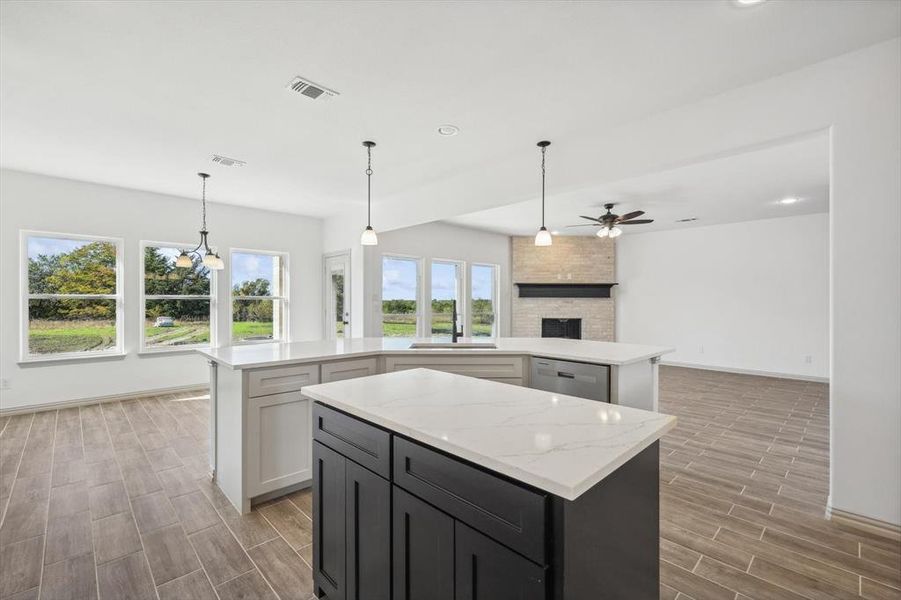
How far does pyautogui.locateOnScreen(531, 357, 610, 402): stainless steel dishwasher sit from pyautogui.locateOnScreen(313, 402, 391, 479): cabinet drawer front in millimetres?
1840

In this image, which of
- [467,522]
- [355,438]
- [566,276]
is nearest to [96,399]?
[355,438]

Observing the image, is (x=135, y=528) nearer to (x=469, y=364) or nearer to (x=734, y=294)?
(x=469, y=364)

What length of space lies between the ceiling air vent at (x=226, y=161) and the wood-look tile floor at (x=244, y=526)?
2698 millimetres

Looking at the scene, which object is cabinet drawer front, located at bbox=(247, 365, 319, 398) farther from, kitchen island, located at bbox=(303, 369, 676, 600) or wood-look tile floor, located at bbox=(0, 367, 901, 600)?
kitchen island, located at bbox=(303, 369, 676, 600)

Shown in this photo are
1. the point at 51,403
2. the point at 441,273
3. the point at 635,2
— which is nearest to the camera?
the point at 635,2

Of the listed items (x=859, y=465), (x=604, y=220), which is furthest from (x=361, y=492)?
(x=604, y=220)

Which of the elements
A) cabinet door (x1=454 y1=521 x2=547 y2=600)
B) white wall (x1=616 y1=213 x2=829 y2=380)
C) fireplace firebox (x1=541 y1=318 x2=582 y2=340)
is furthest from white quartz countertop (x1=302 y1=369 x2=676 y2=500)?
white wall (x1=616 y1=213 x2=829 y2=380)

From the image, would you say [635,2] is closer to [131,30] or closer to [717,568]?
[131,30]

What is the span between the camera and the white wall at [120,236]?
14.4 feet

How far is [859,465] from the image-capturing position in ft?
7.33

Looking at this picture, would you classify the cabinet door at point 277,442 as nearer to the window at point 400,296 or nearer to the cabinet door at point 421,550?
the cabinet door at point 421,550

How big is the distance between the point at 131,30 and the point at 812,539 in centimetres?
455

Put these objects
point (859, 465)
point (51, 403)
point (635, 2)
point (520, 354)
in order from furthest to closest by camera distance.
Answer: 1. point (51, 403)
2. point (520, 354)
3. point (859, 465)
4. point (635, 2)

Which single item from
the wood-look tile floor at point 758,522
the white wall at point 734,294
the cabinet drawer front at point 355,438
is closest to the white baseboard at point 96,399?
the cabinet drawer front at point 355,438
